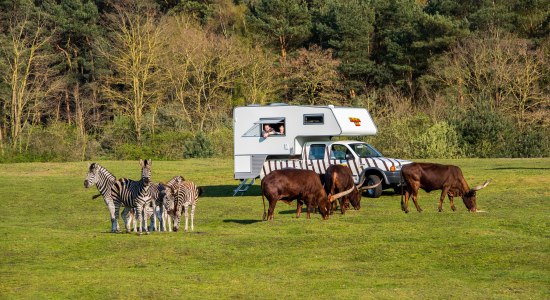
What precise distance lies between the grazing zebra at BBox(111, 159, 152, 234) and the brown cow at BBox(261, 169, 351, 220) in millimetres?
4218

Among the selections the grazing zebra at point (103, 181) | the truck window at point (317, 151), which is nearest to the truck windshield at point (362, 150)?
the truck window at point (317, 151)

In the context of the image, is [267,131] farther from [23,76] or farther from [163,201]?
[23,76]

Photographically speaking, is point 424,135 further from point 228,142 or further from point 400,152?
point 228,142

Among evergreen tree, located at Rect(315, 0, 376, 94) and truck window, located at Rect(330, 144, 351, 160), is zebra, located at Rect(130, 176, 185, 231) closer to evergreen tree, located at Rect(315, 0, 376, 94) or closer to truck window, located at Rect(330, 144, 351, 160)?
truck window, located at Rect(330, 144, 351, 160)

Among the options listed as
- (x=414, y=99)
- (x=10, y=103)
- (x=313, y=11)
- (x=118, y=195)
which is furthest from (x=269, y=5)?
(x=118, y=195)

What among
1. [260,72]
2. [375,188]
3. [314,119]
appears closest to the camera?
[375,188]

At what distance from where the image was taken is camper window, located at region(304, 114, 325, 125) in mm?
38531

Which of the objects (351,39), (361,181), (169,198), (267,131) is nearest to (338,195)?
(361,181)

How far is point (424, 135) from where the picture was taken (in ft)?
211

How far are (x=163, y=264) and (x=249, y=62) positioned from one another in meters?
65.8

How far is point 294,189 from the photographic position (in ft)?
94.3

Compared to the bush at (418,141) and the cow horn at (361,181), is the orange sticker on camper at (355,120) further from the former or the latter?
the bush at (418,141)

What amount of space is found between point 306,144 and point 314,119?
97cm

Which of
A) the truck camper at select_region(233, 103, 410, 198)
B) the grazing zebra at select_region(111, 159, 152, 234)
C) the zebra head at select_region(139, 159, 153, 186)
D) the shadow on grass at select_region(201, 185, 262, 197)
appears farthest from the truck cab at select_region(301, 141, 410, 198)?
the zebra head at select_region(139, 159, 153, 186)
